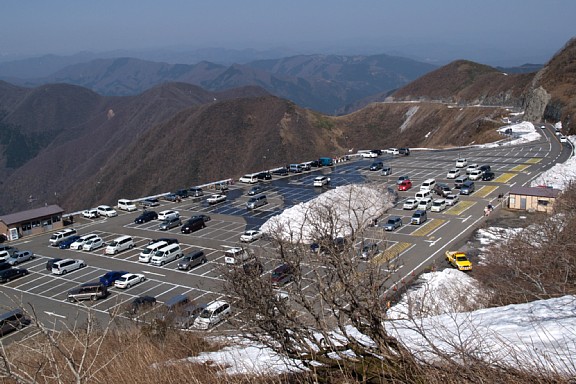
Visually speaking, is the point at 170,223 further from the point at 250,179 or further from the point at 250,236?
the point at 250,179

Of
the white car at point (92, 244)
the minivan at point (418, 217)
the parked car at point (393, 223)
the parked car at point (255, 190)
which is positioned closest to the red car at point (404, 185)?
the minivan at point (418, 217)

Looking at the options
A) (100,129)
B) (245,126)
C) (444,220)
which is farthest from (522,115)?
(100,129)

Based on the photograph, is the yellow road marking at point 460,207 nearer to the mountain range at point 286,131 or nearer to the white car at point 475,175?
the white car at point 475,175

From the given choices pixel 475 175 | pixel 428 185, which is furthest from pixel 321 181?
pixel 475 175

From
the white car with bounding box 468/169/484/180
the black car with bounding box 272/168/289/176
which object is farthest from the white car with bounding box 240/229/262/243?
the white car with bounding box 468/169/484/180

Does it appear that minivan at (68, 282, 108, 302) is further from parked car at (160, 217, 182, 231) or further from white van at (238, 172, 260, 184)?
white van at (238, 172, 260, 184)

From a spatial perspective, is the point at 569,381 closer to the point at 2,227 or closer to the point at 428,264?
the point at 428,264
